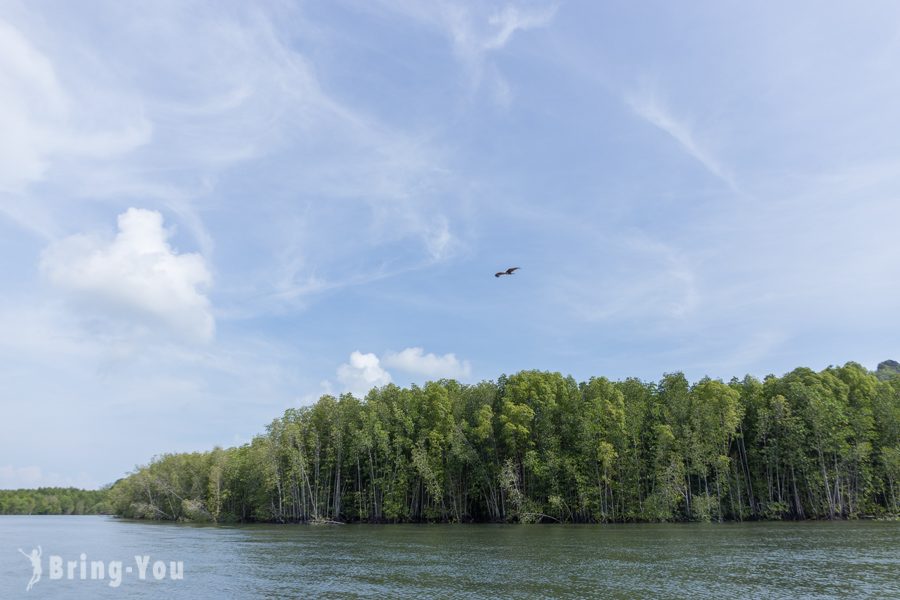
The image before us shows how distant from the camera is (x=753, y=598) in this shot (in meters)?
26.0

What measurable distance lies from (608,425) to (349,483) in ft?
162

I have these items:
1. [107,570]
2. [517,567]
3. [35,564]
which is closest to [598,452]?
[517,567]

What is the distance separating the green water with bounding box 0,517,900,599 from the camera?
2895cm

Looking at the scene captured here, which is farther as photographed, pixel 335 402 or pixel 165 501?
pixel 165 501

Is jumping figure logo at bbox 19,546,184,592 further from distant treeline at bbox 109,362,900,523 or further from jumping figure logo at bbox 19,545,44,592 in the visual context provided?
distant treeline at bbox 109,362,900,523

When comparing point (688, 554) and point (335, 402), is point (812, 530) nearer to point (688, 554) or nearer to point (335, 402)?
point (688, 554)

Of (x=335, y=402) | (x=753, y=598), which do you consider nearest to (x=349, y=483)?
(x=335, y=402)

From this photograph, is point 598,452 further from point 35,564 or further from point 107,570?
point 35,564

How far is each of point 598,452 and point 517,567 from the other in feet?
142

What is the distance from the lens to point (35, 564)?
4281cm

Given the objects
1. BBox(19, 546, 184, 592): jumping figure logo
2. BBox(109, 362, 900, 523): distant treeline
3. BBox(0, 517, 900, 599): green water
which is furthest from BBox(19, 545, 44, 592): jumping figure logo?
BBox(109, 362, 900, 523): distant treeline

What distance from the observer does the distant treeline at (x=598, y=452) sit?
75938mm

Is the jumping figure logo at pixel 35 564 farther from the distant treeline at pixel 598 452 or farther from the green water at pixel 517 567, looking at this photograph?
the distant treeline at pixel 598 452

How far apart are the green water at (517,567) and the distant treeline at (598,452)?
18983 mm
